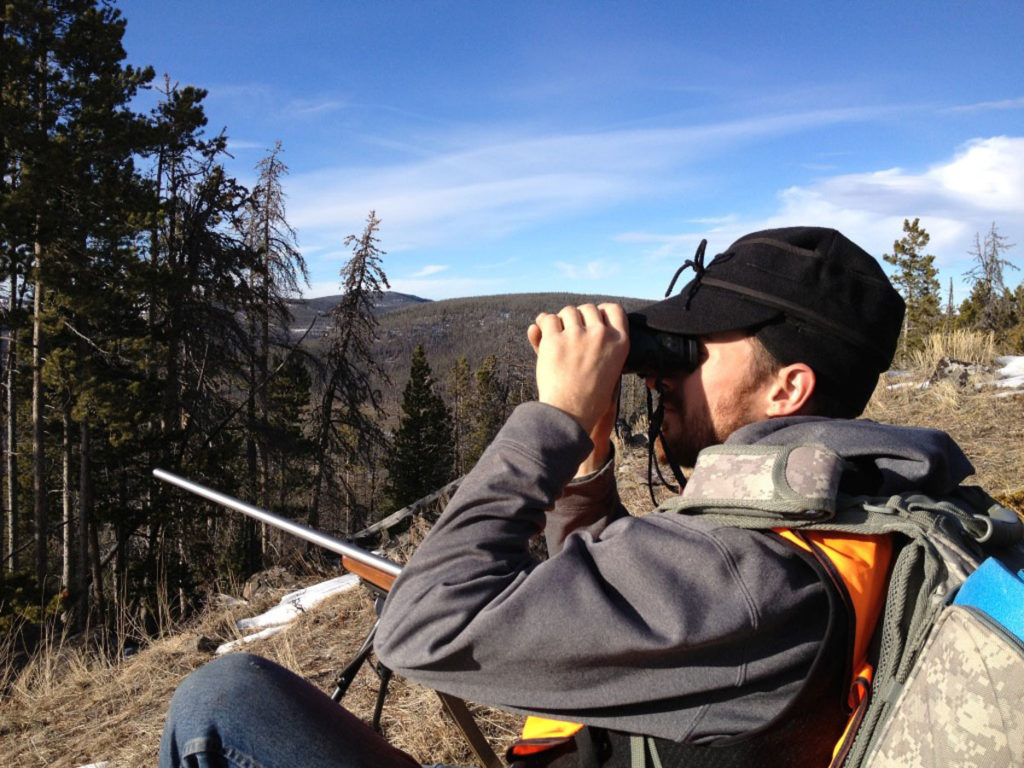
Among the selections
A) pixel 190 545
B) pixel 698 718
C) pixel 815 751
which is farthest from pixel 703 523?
pixel 190 545

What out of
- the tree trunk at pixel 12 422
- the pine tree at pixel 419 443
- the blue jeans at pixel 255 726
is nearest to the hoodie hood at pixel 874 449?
the blue jeans at pixel 255 726

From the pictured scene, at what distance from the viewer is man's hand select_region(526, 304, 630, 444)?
53.4 inches

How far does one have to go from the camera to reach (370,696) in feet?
11.1

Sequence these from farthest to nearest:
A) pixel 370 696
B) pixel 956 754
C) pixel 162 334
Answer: pixel 162 334
pixel 370 696
pixel 956 754

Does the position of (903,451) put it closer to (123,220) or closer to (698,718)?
(698,718)

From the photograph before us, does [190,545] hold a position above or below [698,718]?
below

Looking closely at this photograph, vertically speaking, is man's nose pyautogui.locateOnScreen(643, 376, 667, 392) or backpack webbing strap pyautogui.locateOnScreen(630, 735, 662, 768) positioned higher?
man's nose pyautogui.locateOnScreen(643, 376, 667, 392)

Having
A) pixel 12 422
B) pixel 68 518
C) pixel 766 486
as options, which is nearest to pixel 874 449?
pixel 766 486

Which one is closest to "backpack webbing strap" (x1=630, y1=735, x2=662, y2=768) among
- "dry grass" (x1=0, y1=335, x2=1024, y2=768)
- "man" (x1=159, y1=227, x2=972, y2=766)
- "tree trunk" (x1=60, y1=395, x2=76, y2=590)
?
"man" (x1=159, y1=227, x2=972, y2=766)

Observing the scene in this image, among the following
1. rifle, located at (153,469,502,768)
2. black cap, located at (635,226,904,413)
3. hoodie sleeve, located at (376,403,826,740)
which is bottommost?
rifle, located at (153,469,502,768)

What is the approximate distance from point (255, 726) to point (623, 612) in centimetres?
78

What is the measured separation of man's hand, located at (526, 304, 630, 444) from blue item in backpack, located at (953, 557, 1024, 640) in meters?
0.63

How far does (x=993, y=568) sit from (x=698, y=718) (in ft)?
1.51

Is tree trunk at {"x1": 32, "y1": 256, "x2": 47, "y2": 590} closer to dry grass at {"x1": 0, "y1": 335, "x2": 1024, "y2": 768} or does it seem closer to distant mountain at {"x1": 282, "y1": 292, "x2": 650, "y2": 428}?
dry grass at {"x1": 0, "y1": 335, "x2": 1024, "y2": 768}
